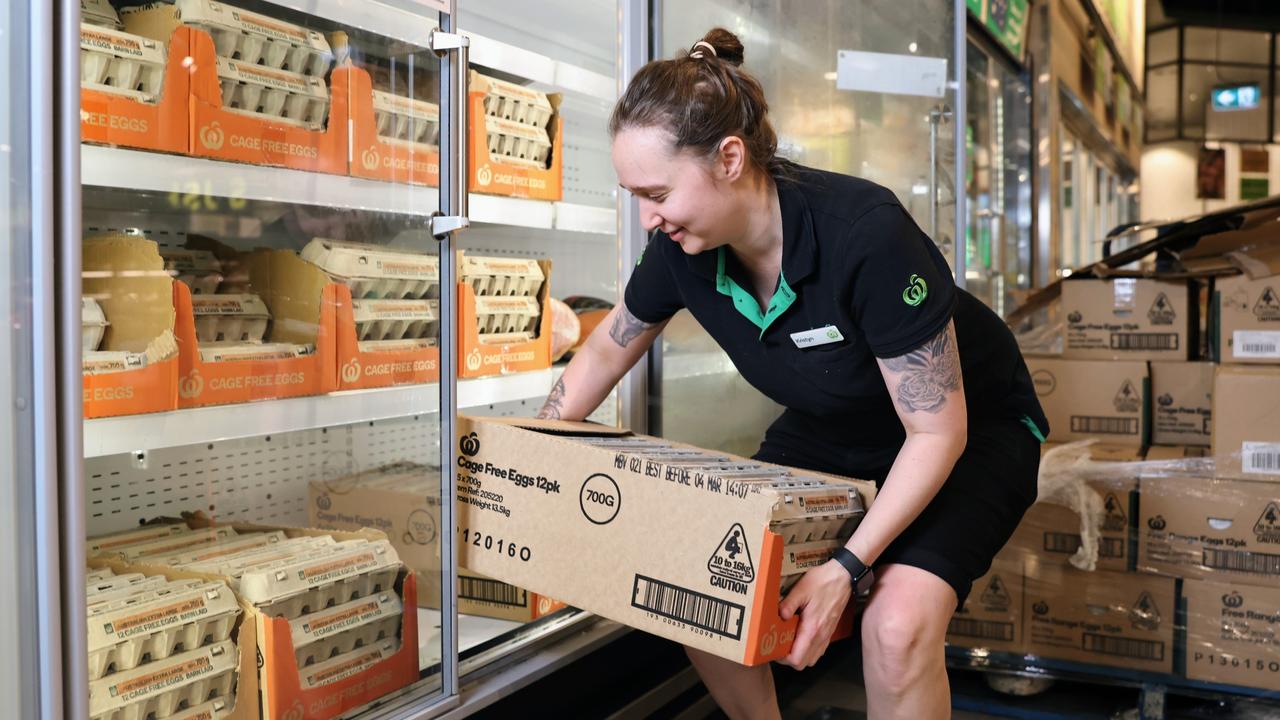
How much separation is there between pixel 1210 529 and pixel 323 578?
199 centimetres

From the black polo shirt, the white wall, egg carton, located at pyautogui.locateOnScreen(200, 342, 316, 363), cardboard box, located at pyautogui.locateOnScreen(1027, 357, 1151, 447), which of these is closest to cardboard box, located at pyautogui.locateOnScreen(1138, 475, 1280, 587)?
cardboard box, located at pyautogui.locateOnScreen(1027, 357, 1151, 447)

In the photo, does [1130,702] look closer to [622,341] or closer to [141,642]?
[622,341]

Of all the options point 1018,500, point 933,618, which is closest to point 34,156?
point 933,618

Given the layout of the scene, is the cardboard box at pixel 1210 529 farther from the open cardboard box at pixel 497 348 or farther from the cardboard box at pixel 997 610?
the open cardboard box at pixel 497 348

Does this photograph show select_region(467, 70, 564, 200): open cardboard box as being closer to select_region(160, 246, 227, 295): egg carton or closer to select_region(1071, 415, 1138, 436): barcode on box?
select_region(160, 246, 227, 295): egg carton

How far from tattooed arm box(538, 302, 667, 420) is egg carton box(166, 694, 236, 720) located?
0.68 metres

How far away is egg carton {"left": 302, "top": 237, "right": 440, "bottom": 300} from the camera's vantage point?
5.80 feet

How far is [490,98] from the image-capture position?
2.26m

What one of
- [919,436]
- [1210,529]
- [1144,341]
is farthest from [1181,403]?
[919,436]

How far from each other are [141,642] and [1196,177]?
12750mm

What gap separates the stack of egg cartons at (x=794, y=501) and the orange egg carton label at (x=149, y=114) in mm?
736

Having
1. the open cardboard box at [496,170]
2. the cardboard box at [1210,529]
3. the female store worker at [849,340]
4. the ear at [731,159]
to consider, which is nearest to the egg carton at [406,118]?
the open cardboard box at [496,170]

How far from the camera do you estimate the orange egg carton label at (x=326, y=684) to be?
59.9 inches

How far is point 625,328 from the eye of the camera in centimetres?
183
